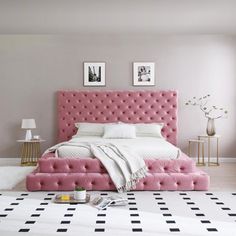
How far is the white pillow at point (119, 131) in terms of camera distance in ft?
22.3

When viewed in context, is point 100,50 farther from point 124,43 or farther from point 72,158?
point 72,158

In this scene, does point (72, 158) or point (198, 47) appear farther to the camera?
point (198, 47)

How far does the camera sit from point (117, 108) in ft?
24.7

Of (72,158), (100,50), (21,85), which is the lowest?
(72,158)

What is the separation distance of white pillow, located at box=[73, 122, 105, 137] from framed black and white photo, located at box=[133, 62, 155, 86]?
1116 mm

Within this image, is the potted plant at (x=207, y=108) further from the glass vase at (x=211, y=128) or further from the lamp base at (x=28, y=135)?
the lamp base at (x=28, y=135)

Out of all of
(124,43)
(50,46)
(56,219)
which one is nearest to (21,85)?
(50,46)

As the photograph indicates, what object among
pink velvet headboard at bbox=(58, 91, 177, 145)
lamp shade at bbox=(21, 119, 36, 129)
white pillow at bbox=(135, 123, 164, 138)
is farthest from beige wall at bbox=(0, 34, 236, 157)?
white pillow at bbox=(135, 123, 164, 138)

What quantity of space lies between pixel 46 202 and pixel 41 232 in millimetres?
1038

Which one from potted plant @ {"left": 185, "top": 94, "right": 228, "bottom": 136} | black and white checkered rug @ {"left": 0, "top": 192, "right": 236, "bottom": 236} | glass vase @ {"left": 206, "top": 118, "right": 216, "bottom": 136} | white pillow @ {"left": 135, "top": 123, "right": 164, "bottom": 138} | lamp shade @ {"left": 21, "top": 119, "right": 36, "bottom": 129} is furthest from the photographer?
potted plant @ {"left": 185, "top": 94, "right": 228, "bottom": 136}

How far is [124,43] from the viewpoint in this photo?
754 centimetres

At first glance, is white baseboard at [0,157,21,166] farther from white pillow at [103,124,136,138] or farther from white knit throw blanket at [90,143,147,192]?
white knit throw blanket at [90,143,147,192]

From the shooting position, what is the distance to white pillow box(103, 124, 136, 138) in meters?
6.80

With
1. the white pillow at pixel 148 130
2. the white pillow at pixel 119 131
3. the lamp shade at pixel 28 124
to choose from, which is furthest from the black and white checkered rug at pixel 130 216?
the lamp shade at pixel 28 124
